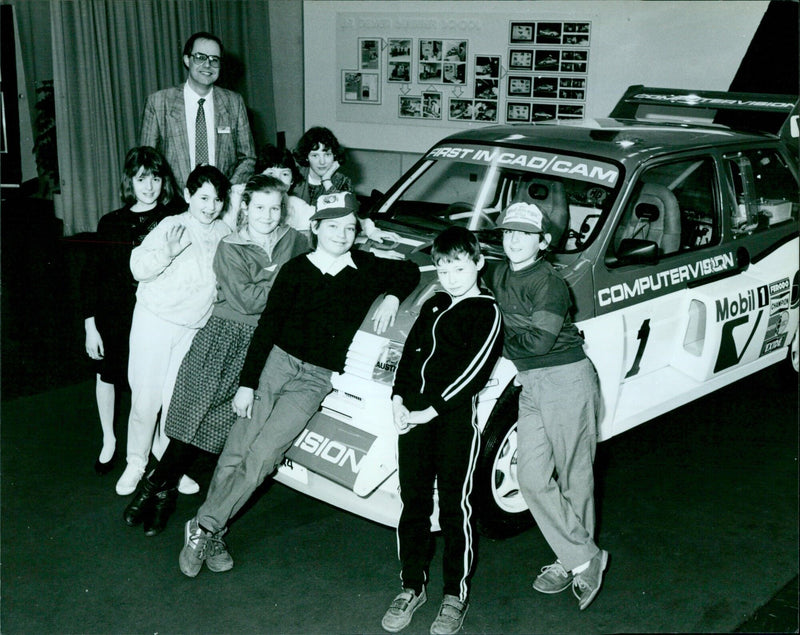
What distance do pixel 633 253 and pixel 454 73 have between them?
21.6 feet

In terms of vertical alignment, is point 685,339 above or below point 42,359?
above

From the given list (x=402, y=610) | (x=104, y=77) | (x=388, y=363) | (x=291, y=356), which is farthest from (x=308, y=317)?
(x=104, y=77)

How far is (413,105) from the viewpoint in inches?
408

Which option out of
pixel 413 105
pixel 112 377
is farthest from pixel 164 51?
pixel 112 377

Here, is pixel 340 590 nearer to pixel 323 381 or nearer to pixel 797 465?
pixel 323 381

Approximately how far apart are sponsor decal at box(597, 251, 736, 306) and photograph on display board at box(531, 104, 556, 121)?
541cm

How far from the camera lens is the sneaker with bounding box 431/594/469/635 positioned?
3.18 meters

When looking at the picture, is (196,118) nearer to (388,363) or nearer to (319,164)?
(319,164)

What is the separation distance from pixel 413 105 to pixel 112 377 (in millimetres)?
7010

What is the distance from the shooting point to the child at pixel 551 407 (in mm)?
3324

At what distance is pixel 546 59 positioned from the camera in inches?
378

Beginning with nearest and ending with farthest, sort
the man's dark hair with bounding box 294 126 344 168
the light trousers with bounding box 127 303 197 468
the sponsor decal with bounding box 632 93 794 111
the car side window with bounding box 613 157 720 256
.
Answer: the light trousers with bounding box 127 303 197 468, the car side window with bounding box 613 157 720 256, the man's dark hair with bounding box 294 126 344 168, the sponsor decal with bounding box 632 93 794 111

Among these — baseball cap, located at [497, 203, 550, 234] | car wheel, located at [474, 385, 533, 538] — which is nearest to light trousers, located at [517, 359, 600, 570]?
car wheel, located at [474, 385, 533, 538]

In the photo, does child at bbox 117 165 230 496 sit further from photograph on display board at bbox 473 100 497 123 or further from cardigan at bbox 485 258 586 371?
photograph on display board at bbox 473 100 497 123
